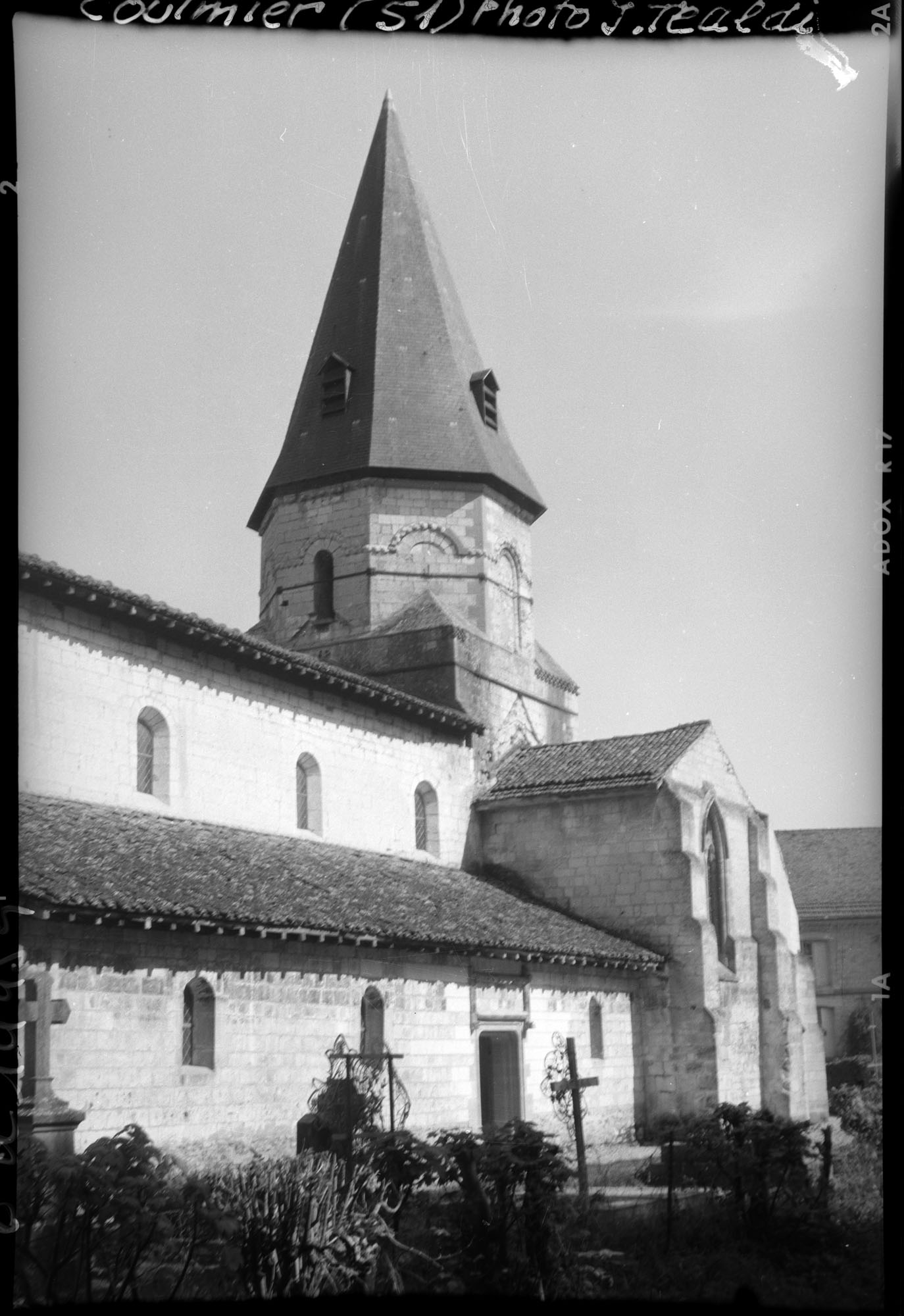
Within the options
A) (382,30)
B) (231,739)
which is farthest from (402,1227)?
(382,30)

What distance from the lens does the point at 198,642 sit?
19.0m

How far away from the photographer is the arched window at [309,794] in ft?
70.0

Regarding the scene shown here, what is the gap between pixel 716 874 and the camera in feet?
85.7

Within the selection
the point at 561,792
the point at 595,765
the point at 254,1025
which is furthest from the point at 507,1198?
the point at 595,765

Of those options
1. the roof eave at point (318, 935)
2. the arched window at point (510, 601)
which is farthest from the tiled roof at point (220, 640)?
the arched window at point (510, 601)

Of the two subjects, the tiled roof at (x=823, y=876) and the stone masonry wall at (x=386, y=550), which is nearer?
the stone masonry wall at (x=386, y=550)

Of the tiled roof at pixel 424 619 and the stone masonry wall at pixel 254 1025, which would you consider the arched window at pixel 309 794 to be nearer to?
the stone masonry wall at pixel 254 1025

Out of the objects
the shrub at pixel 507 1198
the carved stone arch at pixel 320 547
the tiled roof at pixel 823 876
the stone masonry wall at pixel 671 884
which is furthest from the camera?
the tiled roof at pixel 823 876

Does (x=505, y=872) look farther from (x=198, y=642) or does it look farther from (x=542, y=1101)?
(x=198, y=642)

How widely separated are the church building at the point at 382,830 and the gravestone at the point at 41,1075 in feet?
0.12

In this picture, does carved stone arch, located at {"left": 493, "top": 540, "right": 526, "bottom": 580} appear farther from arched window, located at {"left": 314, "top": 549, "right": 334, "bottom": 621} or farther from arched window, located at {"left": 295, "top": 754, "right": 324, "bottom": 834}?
arched window, located at {"left": 295, "top": 754, "right": 324, "bottom": 834}

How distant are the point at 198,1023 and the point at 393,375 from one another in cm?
1569

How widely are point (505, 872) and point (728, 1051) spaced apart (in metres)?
4.60

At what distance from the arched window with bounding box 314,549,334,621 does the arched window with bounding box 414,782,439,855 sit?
4.76 meters
